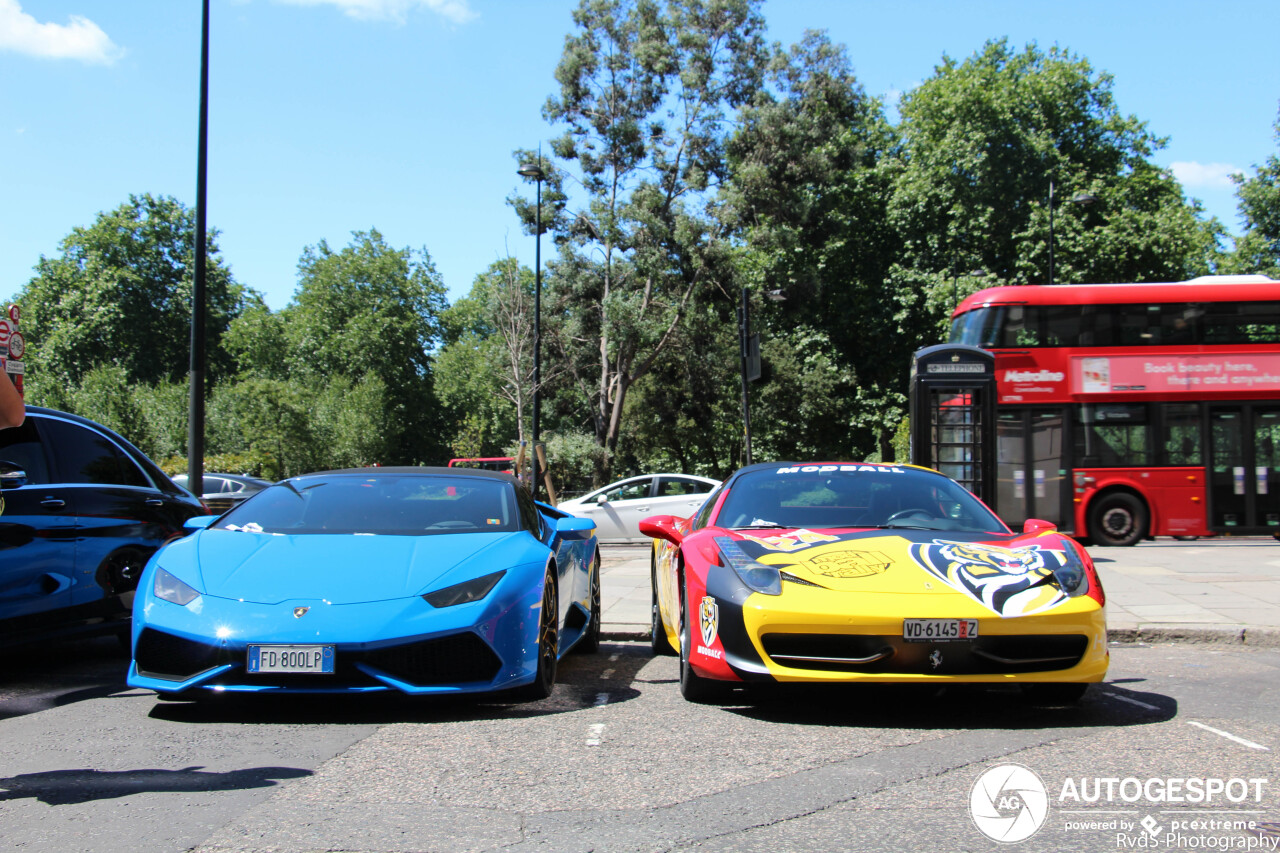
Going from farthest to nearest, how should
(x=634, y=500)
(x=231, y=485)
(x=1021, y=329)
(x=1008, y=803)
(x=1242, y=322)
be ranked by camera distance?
(x=231, y=485)
(x=634, y=500)
(x=1021, y=329)
(x=1242, y=322)
(x=1008, y=803)

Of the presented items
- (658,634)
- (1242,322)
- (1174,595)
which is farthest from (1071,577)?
(1242,322)

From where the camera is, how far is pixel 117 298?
62000 mm

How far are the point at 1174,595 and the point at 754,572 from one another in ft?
22.1

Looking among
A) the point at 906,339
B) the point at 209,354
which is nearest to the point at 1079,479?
the point at 906,339

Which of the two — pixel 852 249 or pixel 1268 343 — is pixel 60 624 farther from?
pixel 852 249

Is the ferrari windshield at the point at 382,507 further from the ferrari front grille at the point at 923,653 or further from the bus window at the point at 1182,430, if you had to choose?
the bus window at the point at 1182,430

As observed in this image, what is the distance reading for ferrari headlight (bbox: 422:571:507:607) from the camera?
5094 mm

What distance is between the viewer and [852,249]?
1651 inches

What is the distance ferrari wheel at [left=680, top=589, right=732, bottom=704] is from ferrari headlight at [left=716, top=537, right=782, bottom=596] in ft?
1.44

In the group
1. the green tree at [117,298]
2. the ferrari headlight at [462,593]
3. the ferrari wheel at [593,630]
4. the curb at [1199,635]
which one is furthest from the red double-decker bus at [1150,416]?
the green tree at [117,298]

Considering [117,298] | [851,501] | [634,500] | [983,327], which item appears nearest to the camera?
[851,501]

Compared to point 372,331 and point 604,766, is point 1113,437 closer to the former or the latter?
point 604,766

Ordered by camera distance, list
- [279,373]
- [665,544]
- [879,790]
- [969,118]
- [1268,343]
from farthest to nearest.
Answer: [279,373]
[969,118]
[1268,343]
[665,544]
[879,790]

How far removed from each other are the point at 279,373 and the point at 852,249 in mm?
40181
